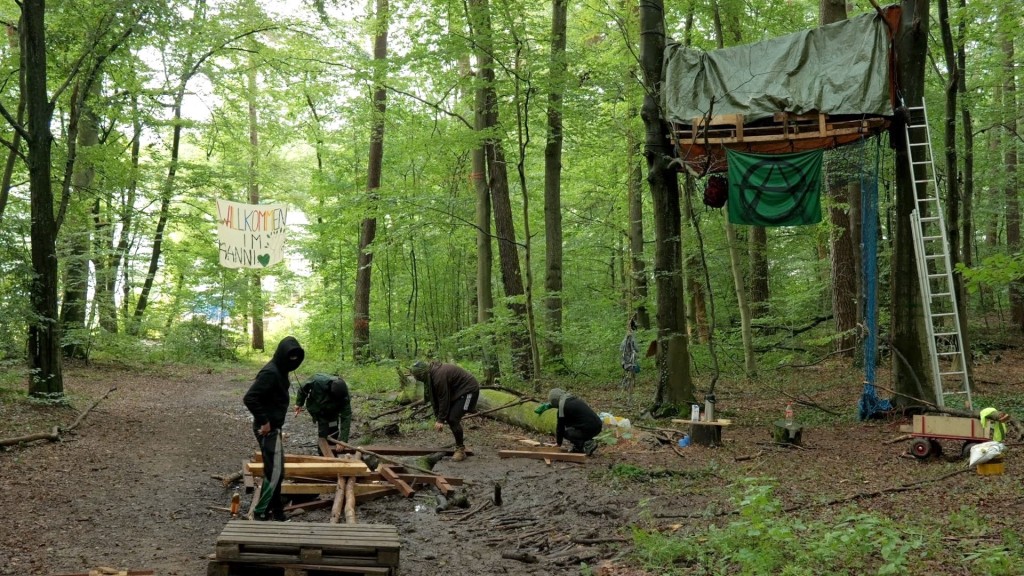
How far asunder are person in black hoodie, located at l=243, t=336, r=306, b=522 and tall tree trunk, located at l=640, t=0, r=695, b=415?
22.4ft

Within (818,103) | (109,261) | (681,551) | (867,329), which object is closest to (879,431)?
(867,329)

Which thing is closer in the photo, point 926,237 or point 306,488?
point 306,488

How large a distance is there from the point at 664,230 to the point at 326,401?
614 cm

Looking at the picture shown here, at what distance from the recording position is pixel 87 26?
1300 cm

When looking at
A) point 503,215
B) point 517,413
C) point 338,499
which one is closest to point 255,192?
point 503,215

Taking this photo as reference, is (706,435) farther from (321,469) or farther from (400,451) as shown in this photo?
(321,469)

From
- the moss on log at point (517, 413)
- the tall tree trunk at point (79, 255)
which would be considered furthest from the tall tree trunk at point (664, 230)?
the tall tree trunk at point (79, 255)

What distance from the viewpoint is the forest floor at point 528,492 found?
6.10 meters

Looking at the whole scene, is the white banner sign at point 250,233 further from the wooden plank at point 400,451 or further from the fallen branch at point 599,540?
the fallen branch at point 599,540

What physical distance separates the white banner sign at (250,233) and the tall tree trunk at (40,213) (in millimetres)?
7203

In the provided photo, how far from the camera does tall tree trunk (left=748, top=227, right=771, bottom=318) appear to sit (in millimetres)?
17922

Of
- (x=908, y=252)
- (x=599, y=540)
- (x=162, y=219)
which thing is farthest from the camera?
(x=162, y=219)

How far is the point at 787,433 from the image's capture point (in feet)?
33.0

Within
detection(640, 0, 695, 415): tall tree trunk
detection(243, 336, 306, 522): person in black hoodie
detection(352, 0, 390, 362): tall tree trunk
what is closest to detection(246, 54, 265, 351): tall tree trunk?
detection(352, 0, 390, 362): tall tree trunk
